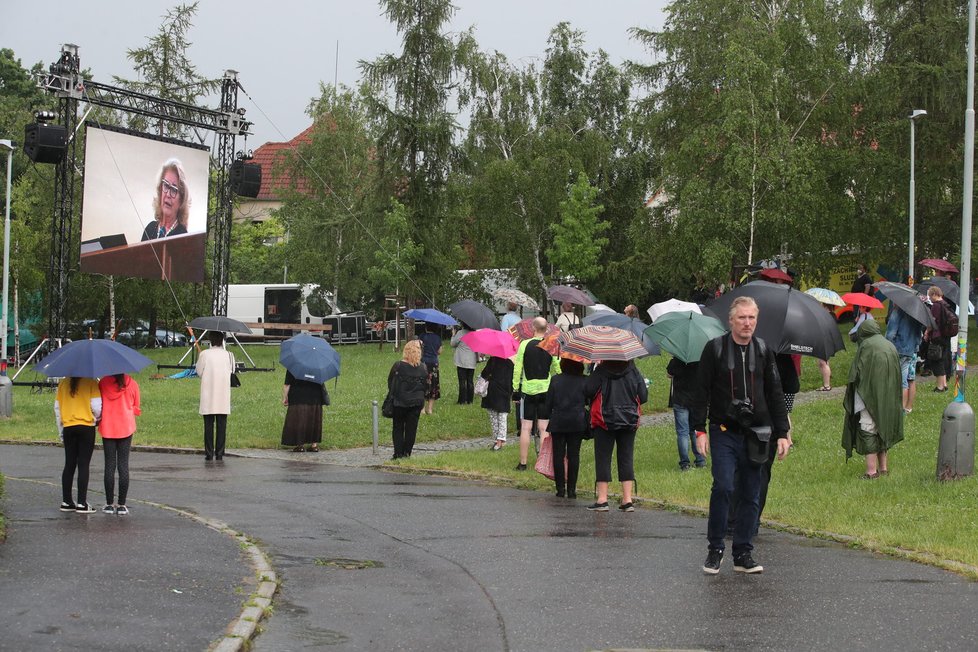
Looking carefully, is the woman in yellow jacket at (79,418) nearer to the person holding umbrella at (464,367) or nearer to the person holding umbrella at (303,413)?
the person holding umbrella at (303,413)

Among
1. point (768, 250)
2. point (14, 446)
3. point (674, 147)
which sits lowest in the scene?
point (14, 446)

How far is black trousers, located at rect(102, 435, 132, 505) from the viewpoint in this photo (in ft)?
41.2

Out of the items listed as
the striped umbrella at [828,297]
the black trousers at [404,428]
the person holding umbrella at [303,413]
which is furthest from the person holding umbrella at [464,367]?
the striped umbrella at [828,297]

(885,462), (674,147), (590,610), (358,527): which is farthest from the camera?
(674,147)

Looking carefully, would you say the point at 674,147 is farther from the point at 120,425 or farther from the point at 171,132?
the point at 120,425

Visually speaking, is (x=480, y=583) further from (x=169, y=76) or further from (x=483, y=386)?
(x=169, y=76)

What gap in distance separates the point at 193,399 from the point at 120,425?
15414 mm

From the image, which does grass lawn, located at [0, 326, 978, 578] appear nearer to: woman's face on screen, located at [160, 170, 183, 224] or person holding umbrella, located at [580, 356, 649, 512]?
person holding umbrella, located at [580, 356, 649, 512]

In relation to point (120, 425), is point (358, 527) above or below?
below

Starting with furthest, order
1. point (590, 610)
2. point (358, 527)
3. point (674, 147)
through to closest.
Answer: point (674, 147) < point (358, 527) < point (590, 610)

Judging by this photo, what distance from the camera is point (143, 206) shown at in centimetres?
3566

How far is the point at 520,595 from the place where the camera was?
8.77m

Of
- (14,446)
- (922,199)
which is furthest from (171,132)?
(14,446)

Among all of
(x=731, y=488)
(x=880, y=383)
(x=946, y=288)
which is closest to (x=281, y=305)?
(x=946, y=288)
